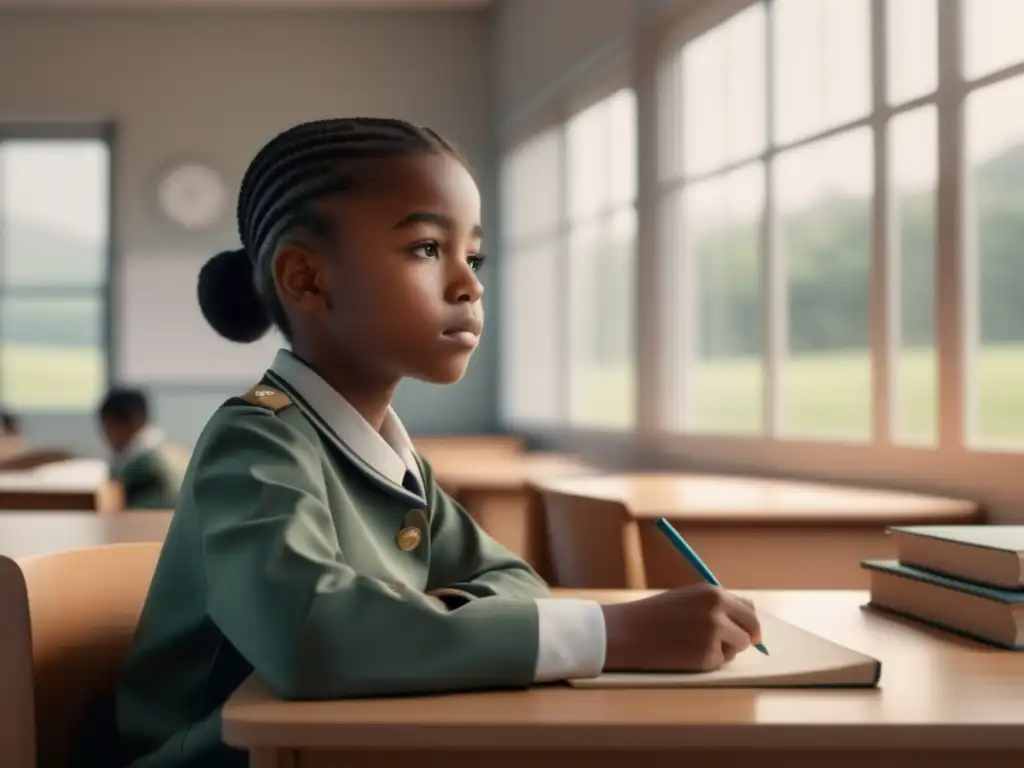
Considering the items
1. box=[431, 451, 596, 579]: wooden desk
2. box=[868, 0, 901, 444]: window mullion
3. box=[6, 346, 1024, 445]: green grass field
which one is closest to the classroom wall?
box=[6, 346, 1024, 445]: green grass field

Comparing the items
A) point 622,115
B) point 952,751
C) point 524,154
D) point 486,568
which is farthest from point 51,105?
point 952,751

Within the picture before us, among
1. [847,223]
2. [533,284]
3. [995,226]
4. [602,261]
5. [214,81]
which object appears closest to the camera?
[995,226]

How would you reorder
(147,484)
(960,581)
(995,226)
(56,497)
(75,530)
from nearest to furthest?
(960,581) → (75,530) → (995,226) → (56,497) → (147,484)

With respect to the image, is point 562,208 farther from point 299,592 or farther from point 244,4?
point 299,592

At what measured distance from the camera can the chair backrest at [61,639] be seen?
3.78 feet

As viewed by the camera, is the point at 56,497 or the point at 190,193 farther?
the point at 190,193

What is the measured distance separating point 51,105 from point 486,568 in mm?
7512

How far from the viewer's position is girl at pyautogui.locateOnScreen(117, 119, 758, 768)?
922 mm

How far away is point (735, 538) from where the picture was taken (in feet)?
8.50

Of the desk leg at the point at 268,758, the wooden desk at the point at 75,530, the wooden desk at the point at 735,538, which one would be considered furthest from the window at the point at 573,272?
the desk leg at the point at 268,758

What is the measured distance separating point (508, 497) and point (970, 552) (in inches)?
108

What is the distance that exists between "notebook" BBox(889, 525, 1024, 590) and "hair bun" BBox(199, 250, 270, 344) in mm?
664

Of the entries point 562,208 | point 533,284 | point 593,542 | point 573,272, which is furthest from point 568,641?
point 533,284

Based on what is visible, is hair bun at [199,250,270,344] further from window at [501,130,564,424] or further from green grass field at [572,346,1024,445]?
window at [501,130,564,424]
